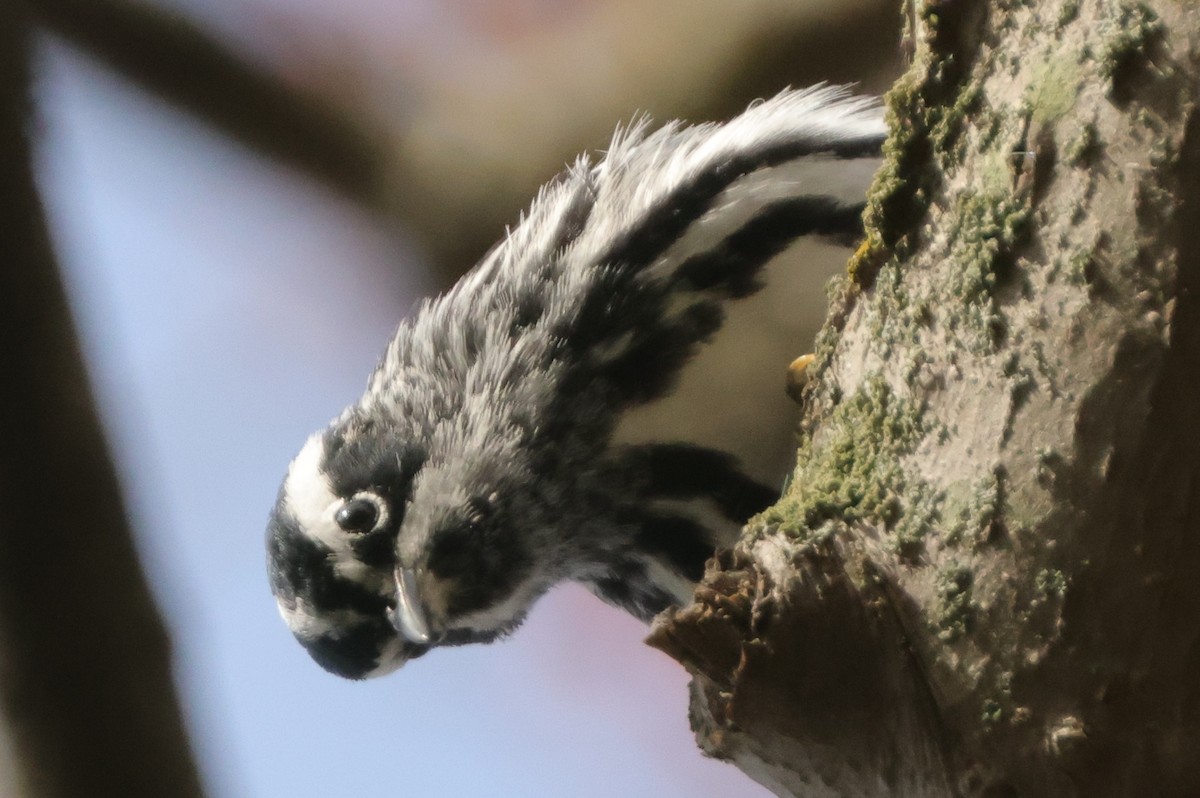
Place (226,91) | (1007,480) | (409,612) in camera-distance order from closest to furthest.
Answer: (1007,480) < (409,612) < (226,91)

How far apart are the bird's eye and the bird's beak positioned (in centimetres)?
4

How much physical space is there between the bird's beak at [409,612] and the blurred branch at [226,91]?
654 mm

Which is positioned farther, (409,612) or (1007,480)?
(409,612)

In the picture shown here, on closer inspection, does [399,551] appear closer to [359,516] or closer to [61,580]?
[359,516]

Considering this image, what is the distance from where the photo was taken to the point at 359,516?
0.72 m

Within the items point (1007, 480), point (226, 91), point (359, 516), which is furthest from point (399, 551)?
point (226, 91)

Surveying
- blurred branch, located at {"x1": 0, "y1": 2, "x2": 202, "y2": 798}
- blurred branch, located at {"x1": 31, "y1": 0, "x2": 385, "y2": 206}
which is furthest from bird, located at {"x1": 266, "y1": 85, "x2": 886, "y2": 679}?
blurred branch, located at {"x1": 31, "y1": 0, "x2": 385, "y2": 206}

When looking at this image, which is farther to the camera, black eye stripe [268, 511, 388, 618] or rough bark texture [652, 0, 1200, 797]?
black eye stripe [268, 511, 388, 618]

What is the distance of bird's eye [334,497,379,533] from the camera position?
28.3 inches

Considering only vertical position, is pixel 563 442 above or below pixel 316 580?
above

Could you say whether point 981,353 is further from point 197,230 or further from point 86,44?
point 197,230

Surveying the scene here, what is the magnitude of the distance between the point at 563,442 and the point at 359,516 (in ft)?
0.48

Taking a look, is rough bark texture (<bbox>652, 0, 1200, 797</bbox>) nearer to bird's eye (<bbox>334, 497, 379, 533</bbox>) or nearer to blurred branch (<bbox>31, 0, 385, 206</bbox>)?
bird's eye (<bbox>334, 497, 379, 533</bbox>)

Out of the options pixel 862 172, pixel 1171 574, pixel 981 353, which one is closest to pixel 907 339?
pixel 981 353
